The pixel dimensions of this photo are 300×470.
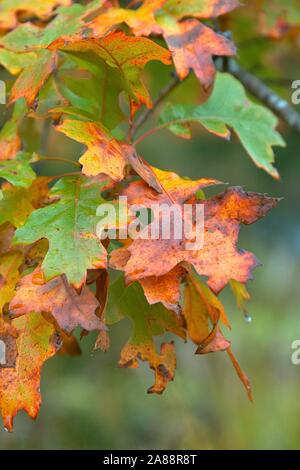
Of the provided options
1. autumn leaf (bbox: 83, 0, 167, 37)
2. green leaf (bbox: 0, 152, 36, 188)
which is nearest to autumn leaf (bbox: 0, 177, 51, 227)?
green leaf (bbox: 0, 152, 36, 188)

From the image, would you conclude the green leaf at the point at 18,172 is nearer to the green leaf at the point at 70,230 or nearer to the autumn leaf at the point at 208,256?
the green leaf at the point at 70,230

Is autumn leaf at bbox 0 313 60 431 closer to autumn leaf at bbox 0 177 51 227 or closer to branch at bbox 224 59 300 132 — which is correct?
autumn leaf at bbox 0 177 51 227

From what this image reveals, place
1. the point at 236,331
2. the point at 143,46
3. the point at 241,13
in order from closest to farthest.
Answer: the point at 143,46, the point at 241,13, the point at 236,331

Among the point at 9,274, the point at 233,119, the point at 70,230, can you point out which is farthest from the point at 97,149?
the point at 233,119

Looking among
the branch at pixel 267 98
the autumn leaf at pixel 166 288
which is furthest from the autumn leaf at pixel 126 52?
the branch at pixel 267 98

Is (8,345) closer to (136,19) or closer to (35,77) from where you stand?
(35,77)

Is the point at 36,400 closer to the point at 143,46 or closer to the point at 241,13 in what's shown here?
the point at 143,46
